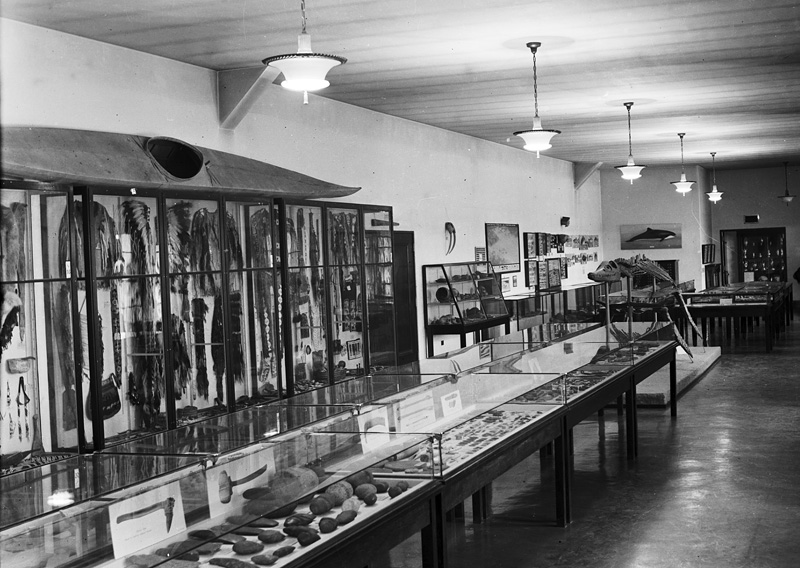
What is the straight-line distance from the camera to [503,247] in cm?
1595

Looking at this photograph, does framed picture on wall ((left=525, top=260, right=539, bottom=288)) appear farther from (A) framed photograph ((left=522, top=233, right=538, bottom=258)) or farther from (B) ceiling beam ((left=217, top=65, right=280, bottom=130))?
(B) ceiling beam ((left=217, top=65, right=280, bottom=130))

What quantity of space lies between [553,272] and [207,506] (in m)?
16.1

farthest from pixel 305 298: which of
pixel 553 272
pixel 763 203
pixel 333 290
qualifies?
pixel 763 203

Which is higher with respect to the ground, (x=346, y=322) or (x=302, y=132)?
(x=302, y=132)

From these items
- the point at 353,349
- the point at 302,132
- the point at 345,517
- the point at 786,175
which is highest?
the point at 786,175

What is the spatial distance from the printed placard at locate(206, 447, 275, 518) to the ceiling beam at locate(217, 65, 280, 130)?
16.5 ft

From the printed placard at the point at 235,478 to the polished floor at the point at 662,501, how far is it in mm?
1621

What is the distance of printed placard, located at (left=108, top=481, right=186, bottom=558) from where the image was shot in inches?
118

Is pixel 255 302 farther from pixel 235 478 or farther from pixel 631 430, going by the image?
pixel 235 478

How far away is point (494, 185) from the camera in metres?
15.6

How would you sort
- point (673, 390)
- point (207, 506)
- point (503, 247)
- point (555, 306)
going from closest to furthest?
point (207, 506), point (673, 390), point (503, 247), point (555, 306)

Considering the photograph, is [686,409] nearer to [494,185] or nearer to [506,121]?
[506,121]

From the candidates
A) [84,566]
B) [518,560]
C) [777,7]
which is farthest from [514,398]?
[777,7]

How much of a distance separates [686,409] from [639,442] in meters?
1.77
